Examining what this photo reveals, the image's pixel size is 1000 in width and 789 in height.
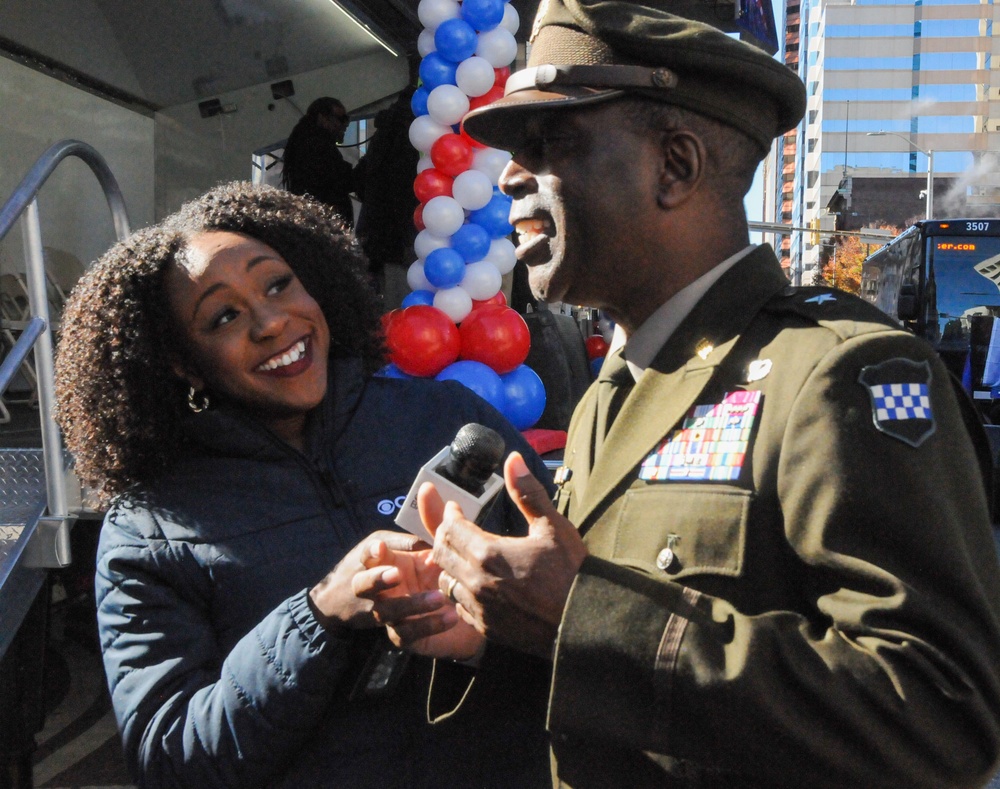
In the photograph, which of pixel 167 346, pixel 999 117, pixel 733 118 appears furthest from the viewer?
pixel 999 117

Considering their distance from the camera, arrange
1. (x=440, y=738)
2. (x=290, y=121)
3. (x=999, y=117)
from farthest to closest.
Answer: (x=999, y=117) < (x=290, y=121) < (x=440, y=738)

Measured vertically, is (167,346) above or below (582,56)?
below

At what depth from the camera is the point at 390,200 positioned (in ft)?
19.0

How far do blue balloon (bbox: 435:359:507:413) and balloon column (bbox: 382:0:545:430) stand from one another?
0.4 inches

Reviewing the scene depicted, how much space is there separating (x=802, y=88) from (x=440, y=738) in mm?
1364

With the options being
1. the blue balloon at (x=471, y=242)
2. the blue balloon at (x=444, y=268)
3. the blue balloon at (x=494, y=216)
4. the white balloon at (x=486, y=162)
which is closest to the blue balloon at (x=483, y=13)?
the white balloon at (x=486, y=162)

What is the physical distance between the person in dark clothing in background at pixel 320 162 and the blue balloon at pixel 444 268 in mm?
1542

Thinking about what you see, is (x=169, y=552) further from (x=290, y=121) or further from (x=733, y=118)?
(x=290, y=121)

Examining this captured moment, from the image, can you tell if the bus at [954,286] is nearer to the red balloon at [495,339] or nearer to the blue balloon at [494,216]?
the blue balloon at [494,216]

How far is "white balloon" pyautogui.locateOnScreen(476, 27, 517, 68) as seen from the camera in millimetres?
5195

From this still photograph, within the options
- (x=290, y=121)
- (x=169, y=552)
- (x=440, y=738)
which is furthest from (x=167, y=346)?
(x=290, y=121)

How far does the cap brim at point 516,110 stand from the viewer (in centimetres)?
143

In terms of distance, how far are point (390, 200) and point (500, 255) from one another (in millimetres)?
929

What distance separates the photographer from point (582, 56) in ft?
4.81
